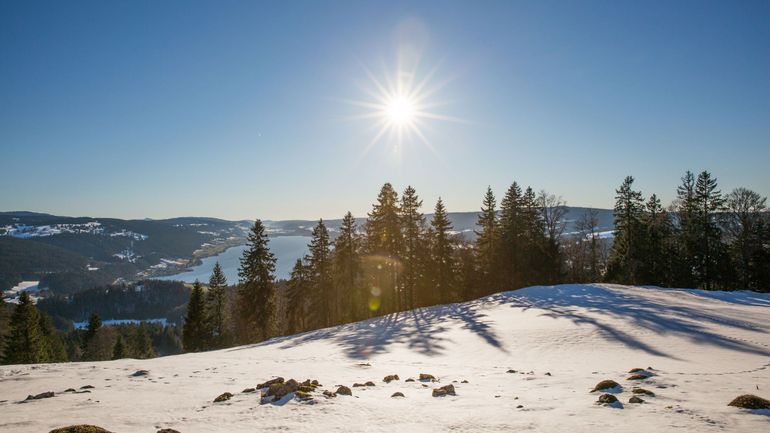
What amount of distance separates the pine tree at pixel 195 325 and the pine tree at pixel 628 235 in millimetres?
54135

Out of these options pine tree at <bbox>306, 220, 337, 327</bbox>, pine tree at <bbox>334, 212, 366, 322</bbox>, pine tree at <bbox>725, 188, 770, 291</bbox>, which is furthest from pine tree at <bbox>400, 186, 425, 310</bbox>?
pine tree at <bbox>725, 188, 770, 291</bbox>

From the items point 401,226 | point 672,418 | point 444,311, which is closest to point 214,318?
point 401,226

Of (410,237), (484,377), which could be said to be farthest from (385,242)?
(484,377)

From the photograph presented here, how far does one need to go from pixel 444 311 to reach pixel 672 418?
86.2ft

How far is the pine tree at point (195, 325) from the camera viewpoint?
154 ft

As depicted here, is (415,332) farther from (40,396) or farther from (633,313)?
(40,396)

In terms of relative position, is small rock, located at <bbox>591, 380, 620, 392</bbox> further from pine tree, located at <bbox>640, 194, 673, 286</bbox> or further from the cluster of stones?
pine tree, located at <bbox>640, 194, 673, 286</bbox>

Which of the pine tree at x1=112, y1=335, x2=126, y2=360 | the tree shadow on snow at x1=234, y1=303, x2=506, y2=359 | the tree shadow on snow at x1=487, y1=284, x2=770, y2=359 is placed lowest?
the pine tree at x1=112, y1=335, x2=126, y2=360

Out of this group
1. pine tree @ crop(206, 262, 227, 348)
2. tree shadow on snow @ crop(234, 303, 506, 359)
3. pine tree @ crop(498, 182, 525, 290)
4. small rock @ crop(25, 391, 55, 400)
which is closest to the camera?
small rock @ crop(25, 391, 55, 400)

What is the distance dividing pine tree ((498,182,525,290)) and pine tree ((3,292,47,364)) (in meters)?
55.6

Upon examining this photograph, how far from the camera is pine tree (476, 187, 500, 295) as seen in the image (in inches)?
1847

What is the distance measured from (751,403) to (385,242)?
35.4 meters

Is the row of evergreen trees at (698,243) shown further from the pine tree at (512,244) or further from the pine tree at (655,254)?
the pine tree at (512,244)

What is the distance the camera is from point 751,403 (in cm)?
620
